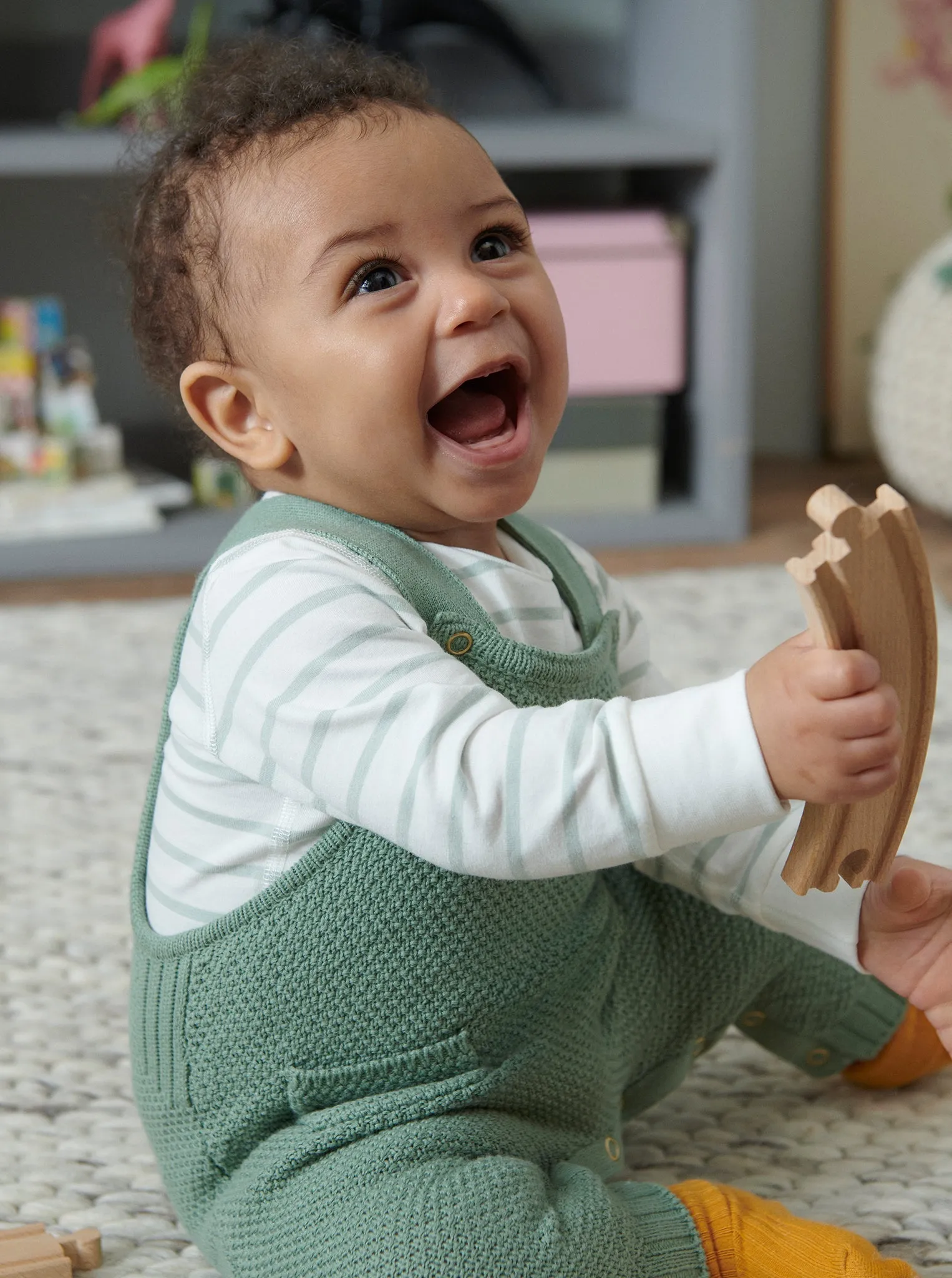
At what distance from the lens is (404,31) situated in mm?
1847

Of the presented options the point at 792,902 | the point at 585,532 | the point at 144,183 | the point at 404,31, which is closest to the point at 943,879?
the point at 792,902

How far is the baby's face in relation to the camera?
63cm

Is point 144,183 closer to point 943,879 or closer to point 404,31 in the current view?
point 943,879

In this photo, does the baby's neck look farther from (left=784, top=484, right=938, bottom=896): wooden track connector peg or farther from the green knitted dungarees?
(left=784, top=484, right=938, bottom=896): wooden track connector peg

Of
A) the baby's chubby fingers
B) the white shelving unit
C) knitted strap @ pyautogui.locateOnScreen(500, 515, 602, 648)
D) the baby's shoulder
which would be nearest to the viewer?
the baby's chubby fingers

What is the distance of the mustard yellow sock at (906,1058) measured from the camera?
75 cm

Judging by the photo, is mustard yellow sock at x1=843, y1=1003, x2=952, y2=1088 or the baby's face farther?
mustard yellow sock at x1=843, y1=1003, x2=952, y2=1088

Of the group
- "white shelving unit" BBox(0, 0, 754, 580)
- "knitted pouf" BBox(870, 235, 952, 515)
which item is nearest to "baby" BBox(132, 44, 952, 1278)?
"white shelving unit" BBox(0, 0, 754, 580)

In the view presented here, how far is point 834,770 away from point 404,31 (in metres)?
1.57

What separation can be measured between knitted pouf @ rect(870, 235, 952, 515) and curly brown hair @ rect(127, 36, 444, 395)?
109cm

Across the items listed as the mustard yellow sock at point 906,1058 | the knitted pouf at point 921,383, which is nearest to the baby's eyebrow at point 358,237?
the mustard yellow sock at point 906,1058

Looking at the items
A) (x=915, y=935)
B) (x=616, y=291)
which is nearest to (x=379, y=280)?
(x=915, y=935)

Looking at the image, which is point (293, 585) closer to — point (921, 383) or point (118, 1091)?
point (118, 1091)

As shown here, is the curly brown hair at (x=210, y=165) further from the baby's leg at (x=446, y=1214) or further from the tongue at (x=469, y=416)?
the baby's leg at (x=446, y=1214)
